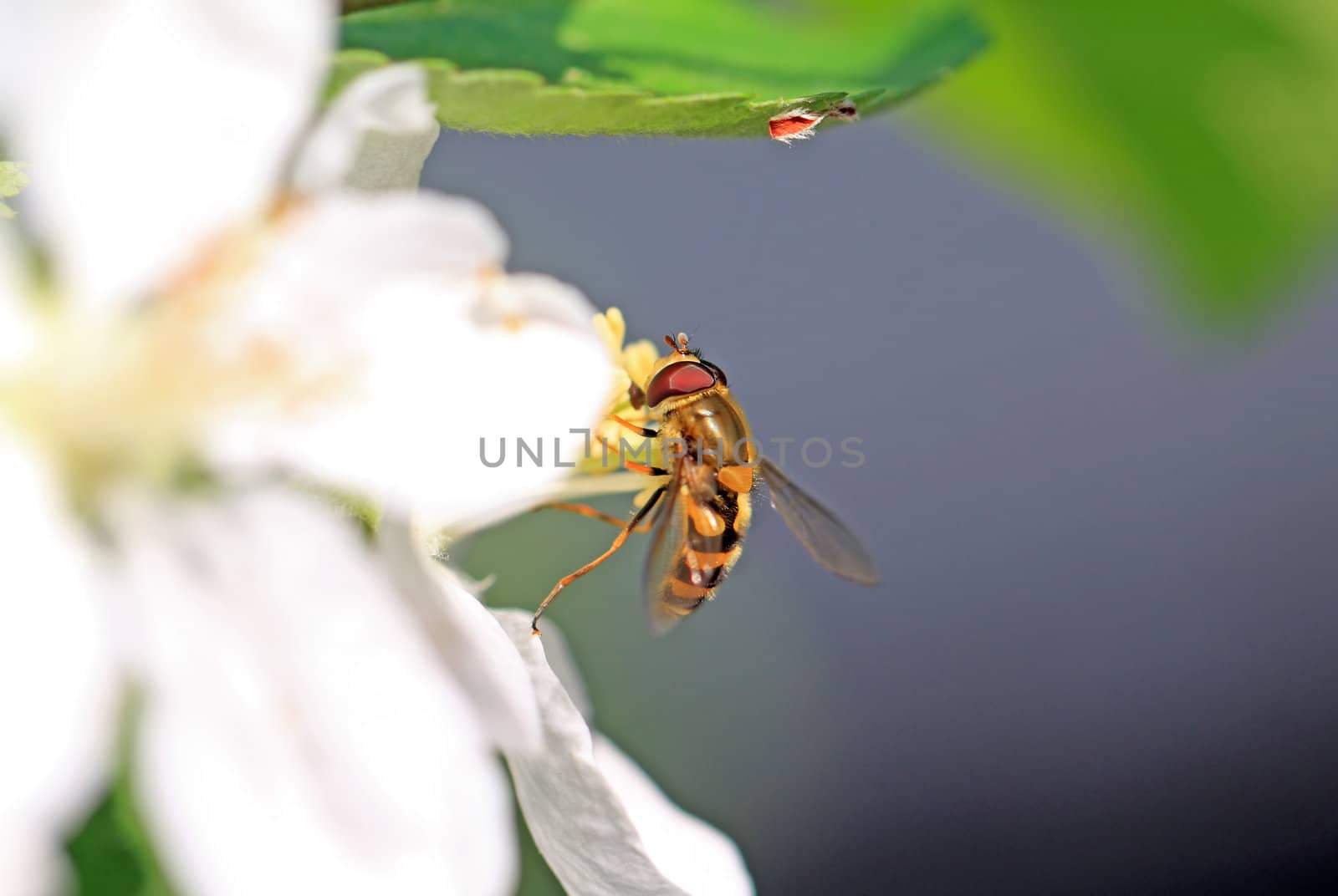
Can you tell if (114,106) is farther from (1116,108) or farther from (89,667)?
(1116,108)

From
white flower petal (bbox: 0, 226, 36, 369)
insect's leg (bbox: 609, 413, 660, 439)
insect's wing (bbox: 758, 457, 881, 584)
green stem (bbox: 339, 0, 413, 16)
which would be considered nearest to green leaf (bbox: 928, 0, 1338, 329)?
insect's wing (bbox: 758, 457, 881, 584)

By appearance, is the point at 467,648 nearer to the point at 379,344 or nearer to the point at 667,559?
the point at 379,344

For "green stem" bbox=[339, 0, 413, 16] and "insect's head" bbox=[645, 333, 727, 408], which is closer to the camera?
"green stem" bbox=[339, 0, 413, 16]

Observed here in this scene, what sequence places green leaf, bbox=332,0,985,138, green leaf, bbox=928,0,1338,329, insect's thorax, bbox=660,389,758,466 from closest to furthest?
green leaf, bbox=332,0,985,138, insect's thorax, bbox=660,389,758,466, green leaf, bbox=928,0,1338,329

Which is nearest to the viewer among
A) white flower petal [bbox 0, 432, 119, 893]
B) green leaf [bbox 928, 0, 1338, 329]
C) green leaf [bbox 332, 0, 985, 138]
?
white flower petal [bbox 0, 432, 119, 893]

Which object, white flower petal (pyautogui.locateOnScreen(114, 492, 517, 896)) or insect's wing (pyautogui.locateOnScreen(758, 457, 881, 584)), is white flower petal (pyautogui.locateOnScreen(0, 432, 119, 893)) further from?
insect's wing (pyautogui.locateOnScreen(758, 457, 881, 584))

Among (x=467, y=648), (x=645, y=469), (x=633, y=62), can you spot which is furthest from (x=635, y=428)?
(x=467, y=648)

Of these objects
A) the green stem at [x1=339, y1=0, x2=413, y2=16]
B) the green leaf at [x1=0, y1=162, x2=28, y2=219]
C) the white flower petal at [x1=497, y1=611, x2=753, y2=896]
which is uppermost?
the green stem at [x1=339, y1=0, x2=413, y2=16]

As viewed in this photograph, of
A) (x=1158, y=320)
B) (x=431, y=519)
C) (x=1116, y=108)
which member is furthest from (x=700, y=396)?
(x=1158, y=320)
